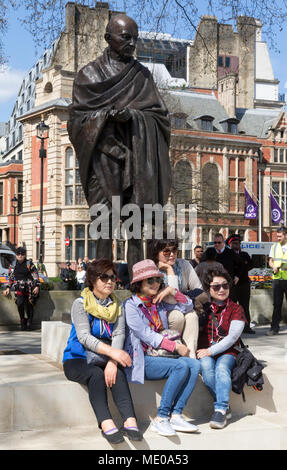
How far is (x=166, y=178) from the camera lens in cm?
643

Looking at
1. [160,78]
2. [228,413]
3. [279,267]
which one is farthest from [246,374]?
[160,78]

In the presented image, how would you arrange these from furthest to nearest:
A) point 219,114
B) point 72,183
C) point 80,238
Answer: point 219,114, point 72,183, point 80,238

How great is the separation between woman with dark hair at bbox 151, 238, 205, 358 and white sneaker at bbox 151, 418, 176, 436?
0.68m

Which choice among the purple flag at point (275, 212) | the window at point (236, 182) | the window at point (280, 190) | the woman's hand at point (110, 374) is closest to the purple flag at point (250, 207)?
the window at point (236, 182)

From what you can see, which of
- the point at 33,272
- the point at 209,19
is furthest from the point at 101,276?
the point at 33,272

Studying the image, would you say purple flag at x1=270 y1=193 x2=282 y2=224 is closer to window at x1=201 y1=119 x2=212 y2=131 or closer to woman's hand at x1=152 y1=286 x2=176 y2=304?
window at x1=201 y1=119 x2=212 y2=131

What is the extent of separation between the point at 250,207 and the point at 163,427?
42.1 meters

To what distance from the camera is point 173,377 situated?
4.92 meters

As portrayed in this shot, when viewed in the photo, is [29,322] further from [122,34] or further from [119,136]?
[122,34]

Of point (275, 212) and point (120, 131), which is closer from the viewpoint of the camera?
point (120, 131)

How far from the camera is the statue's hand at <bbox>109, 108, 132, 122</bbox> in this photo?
604 cm

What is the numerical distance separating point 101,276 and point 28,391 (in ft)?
3.46

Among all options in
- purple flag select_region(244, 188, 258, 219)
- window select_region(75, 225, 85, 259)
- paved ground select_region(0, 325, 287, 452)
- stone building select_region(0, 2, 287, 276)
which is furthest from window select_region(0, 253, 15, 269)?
purple flag select_region(244, 188, 258, 219)

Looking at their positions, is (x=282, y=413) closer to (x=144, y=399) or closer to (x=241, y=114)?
(x=144, y=399)
